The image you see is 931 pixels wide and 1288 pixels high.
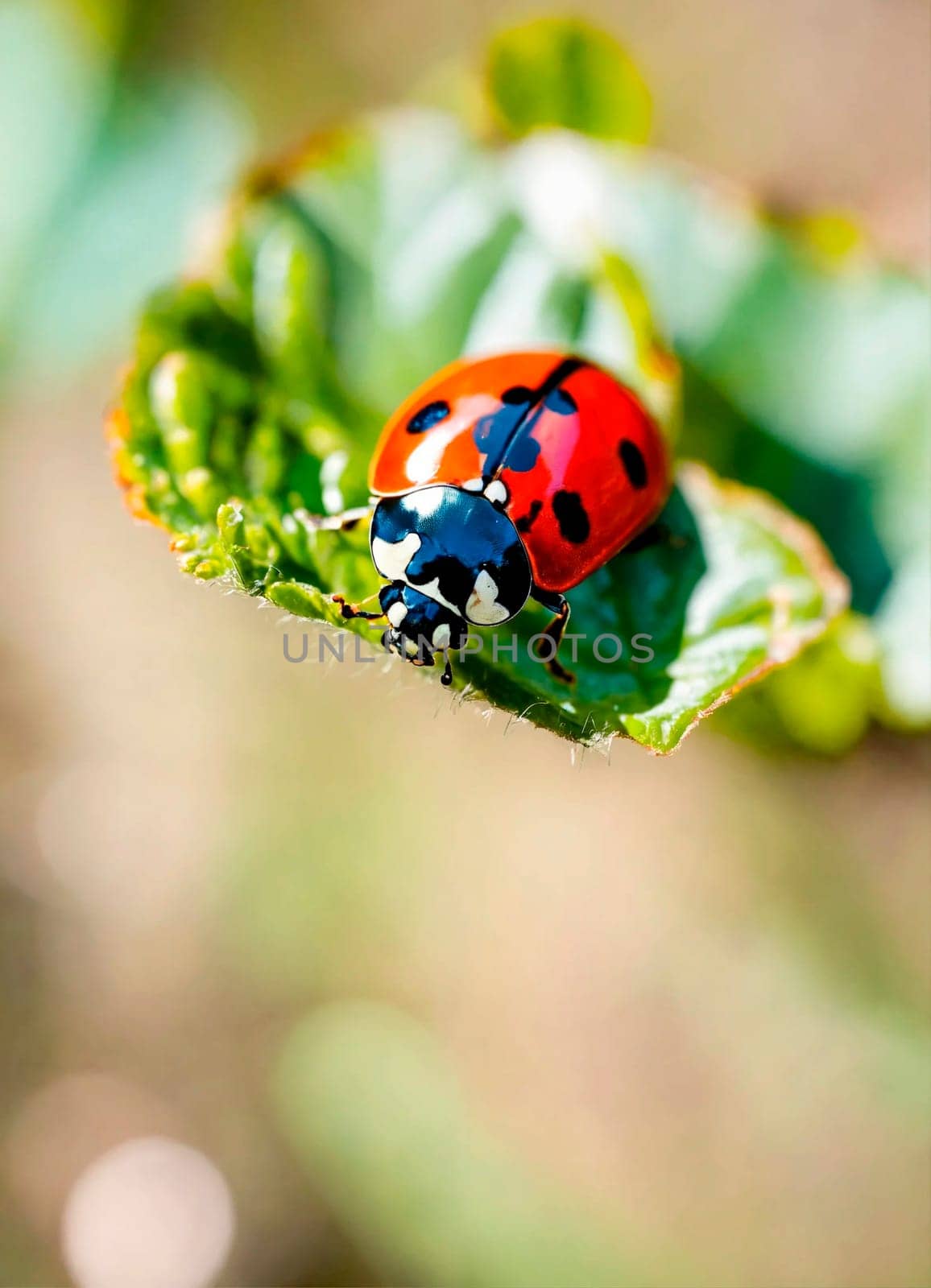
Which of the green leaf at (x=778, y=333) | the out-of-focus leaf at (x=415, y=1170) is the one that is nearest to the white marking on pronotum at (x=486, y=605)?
the green leaf at (x=778, y=333)

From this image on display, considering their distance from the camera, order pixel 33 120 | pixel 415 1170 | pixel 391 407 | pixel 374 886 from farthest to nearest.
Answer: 1. pixel 33 120
2. pixel 374 886
3. pixel 415 1170
4. pixel 391 407

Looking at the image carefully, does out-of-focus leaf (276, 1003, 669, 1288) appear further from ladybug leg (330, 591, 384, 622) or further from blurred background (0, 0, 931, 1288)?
ladybug leg (330, 591, 384, 622)

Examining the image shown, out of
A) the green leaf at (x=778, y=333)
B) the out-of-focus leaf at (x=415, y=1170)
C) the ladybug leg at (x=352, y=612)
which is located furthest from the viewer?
the out-of-focus leaf at (x=415, y=1170)

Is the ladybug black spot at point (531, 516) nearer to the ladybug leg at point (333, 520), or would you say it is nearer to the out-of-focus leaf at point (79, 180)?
the ladybug leg at point (333, 520)

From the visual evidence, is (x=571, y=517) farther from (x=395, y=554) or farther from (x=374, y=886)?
(x=374, y=886)

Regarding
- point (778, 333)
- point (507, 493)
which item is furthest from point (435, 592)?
point (778, 333)

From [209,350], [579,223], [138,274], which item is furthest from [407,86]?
[209,350]

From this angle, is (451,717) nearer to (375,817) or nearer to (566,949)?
(375,817)
